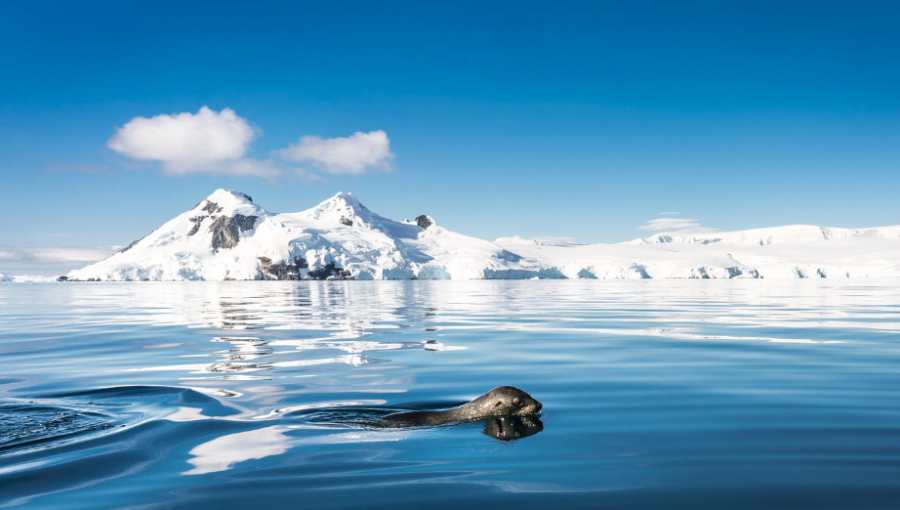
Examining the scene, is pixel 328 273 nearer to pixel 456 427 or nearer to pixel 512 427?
pixel 456 427

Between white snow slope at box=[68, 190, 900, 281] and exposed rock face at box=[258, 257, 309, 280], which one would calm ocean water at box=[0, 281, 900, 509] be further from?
exposed rock face at box=[258, 257, 309, 280]

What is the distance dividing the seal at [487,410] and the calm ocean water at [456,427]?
0.26 meters

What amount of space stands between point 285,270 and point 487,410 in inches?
6775

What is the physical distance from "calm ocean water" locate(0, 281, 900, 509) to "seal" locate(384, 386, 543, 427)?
10.1 inches

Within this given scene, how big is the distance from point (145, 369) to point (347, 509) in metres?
10.3

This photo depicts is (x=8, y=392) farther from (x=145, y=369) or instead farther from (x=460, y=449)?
(x=460, y=449)

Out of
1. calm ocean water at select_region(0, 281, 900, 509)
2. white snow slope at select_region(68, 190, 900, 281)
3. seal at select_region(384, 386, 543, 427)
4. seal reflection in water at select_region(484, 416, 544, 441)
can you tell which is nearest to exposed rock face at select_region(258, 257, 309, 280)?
white snow slope at select_region(68, 190, 900, 281)

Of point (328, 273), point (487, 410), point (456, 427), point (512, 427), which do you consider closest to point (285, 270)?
point (328, 273)

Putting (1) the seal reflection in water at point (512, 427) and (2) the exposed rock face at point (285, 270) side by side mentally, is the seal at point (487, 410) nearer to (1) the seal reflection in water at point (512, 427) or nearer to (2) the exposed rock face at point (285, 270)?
(1) the seal reflection in water at point (512, 427)

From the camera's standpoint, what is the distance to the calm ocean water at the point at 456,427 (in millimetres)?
5605

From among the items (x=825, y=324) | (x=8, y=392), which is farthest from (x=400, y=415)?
(x=825, y=324)

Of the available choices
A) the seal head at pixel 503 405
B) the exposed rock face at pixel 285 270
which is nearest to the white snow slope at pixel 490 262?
the exposed rock face at pixel 285 270

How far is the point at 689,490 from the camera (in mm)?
5582

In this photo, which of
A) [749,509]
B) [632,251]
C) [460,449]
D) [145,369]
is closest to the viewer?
[749,509]
